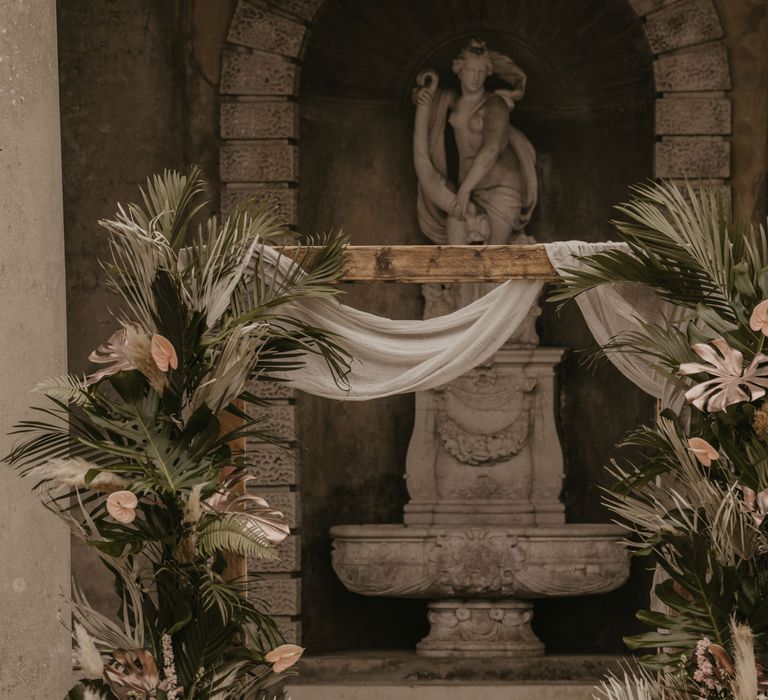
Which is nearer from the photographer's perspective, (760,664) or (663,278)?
(760,664)

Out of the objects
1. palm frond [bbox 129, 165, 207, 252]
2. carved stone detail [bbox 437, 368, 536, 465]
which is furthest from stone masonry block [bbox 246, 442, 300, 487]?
palm frond [bbox 129, 165, 207, 252]

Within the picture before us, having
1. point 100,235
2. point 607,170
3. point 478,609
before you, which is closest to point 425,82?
point 607,170

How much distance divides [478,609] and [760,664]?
2.97 meters

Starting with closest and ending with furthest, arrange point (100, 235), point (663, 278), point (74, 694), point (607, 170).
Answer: point (74, 694), point (663, 278), point (100, 235), point (607, 170)

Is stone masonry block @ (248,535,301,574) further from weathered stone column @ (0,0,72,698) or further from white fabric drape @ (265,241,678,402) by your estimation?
weathered stone column @ (0,0,72,698)

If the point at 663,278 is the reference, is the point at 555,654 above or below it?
below

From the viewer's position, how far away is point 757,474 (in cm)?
618

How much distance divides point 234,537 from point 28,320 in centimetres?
109

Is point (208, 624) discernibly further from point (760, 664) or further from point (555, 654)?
point (555, 654)

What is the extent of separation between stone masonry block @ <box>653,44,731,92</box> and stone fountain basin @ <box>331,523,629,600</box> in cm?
240

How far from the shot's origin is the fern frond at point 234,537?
6066 millimetres

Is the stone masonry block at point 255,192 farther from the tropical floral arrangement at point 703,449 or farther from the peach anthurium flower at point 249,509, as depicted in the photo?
the peach anthurium flower at point 249,509

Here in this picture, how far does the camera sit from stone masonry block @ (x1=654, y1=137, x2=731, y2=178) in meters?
8.78

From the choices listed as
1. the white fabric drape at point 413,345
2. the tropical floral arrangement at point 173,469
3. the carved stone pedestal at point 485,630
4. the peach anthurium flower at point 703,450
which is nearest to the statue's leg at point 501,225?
the carved stone pedestal at point 485,630
